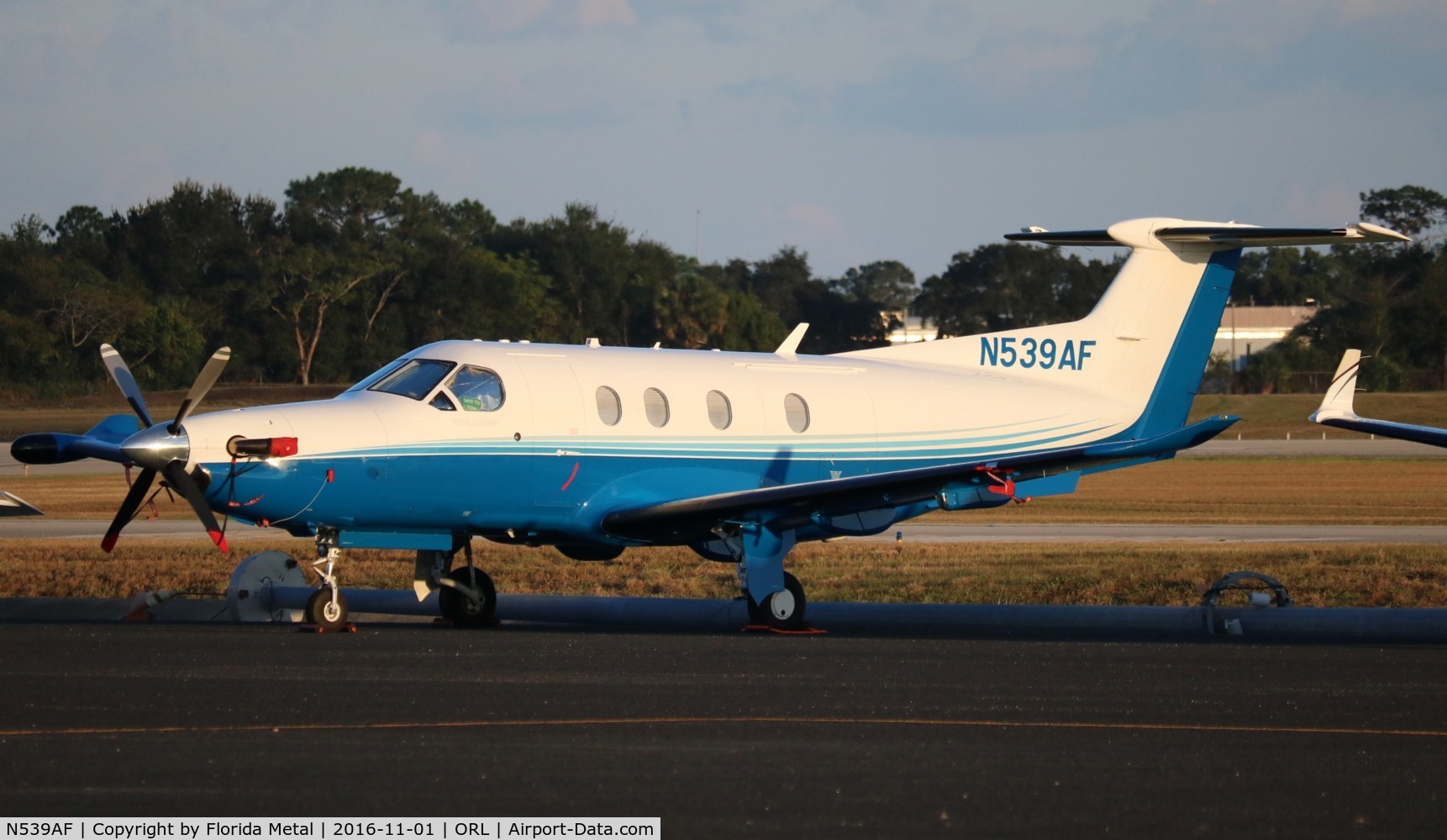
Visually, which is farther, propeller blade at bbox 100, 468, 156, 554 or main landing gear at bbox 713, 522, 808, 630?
main landing gear at bbox 713, 522, 808, 630

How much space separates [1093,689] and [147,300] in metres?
67.4

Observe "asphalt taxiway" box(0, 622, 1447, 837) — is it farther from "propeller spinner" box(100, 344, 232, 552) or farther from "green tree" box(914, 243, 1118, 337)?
"green tree" box(914, 243, 1118, 337)

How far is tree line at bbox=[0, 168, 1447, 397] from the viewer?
220ft

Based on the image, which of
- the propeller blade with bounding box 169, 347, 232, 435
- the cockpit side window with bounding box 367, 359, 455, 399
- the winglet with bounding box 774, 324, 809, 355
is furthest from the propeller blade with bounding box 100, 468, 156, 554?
the winglet with bounding box 774, 324, 809, 355

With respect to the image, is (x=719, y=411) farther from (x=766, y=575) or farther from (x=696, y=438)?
(x=766, y=575)

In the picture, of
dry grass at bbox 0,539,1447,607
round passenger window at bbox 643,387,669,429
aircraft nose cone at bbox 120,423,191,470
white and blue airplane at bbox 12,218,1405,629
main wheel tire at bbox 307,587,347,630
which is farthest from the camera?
dry grass at bbox 0,539,1447,607

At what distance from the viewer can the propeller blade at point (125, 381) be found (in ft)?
47.5

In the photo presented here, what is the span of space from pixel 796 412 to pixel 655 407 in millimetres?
1794

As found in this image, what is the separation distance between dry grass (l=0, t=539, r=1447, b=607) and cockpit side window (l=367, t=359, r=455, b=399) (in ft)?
16.7

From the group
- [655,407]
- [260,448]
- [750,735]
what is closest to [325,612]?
[260,448]

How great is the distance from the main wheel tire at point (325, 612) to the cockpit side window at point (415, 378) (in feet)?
6.82

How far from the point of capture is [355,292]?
234 feet

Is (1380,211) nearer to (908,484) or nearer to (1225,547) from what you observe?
(1225,547)

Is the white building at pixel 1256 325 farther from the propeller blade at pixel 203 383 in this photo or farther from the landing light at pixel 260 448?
the propeller blade at pixel 203 383
